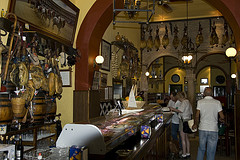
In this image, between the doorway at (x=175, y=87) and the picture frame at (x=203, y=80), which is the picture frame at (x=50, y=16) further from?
the picture frame at (x=203, y=80)

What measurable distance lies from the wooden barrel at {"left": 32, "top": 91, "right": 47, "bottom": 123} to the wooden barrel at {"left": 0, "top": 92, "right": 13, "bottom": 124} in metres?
0.61

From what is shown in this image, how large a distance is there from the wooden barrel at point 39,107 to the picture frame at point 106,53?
3655 millimetres

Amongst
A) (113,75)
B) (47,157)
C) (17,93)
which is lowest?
(47,157)

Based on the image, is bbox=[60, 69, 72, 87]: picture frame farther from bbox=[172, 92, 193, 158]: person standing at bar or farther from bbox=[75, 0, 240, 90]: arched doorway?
bbox=[172, 92, 193, 158]: person standing at bar

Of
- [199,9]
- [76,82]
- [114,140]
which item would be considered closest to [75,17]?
[76,82]

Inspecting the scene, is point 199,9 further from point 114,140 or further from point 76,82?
point 114,140

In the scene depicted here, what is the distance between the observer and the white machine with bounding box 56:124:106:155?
89.0 inches

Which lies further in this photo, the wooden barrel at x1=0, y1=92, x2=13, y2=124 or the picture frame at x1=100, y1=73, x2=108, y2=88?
the picture frame at x1=100, y1=73, x2=108, y2=88

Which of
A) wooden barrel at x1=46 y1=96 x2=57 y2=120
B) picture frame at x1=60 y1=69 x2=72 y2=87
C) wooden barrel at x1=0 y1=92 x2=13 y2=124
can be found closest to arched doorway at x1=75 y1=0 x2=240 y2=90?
picture frame at x1=60 y1=69 x2=72 y2=87

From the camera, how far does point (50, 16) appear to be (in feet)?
15.0

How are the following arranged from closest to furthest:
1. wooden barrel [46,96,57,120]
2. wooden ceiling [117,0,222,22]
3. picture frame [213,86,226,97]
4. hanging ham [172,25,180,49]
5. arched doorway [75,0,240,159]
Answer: wooden barrel [46,96,57,120], arched doorway [75,0,240,159], wooden ceiling [117,0,222,22], hanging ham [172,25,180,49], picture frame [213,86,226,97]

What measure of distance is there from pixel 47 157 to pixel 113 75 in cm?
632

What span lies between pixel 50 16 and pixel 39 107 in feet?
5.93

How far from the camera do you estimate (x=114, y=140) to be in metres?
2.48
